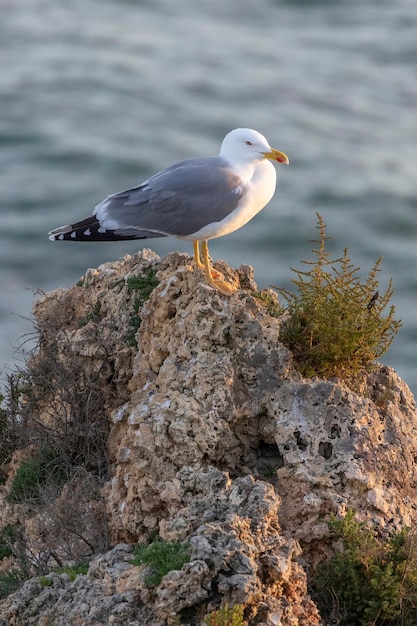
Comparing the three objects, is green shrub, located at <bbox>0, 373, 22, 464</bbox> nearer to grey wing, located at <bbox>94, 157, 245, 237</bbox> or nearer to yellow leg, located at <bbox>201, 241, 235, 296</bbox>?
grey wing, located at <bbox>94, 157, 245, 237</bbox>

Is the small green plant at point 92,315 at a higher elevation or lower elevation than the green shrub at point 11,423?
higher

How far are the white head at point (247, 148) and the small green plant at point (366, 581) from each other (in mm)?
2664

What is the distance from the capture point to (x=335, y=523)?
6020mm

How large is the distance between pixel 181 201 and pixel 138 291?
0.64 metres

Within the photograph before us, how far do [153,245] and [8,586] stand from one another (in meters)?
10.7

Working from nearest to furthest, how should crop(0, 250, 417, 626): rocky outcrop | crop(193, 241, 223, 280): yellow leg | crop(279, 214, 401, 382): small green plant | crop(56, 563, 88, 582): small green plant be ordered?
crop(0, 250, 417, 626): rocky outcrop < crop(56, 563, 88, 582): small green plant < crop(279, 214, 401, 382): small green plant < crop(193, 241, 223, 280): yellow leg

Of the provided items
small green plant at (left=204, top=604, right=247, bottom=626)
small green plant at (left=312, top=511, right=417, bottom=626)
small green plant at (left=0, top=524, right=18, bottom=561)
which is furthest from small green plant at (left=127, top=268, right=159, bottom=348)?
small green plant at (left=204, top=604, right=247, bottom=626)

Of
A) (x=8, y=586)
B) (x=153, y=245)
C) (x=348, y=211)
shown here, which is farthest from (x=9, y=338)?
(x=8, y=586)

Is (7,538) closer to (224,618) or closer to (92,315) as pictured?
(92,315)

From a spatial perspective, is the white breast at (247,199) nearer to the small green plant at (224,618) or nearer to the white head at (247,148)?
the white head at (247,148)

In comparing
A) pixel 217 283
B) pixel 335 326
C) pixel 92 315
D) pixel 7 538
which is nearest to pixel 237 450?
pixel 335 326

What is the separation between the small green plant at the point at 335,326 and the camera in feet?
21.8

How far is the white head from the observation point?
7.68 m

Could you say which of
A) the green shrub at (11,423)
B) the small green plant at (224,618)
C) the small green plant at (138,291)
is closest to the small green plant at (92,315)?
the small green plant at (138,291)
